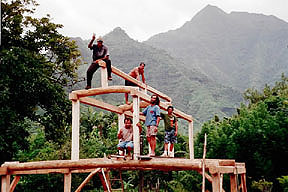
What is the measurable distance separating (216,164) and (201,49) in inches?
3309

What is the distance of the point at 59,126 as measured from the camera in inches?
707

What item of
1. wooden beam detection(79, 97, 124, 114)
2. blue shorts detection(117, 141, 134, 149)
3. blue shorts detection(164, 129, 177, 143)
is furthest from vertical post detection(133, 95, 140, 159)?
wooden beam detection(79, 97, 124, 114)

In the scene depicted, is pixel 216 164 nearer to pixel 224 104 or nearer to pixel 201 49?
pixel 224 104

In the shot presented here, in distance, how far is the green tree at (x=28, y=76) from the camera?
612 inches

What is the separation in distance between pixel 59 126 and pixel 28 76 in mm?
3120

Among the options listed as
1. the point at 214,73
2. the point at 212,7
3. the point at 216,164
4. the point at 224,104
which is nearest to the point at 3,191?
the point at 216,164

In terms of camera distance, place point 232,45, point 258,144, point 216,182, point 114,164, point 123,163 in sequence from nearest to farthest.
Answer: point 216,182 < point 123,163 < point 114,164 < point 258,144 < point 232,45

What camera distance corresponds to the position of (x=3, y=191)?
9.48 metres

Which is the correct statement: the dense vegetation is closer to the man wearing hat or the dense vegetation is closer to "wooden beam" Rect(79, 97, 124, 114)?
"wooden beam" Rect(79, 97, 124, 114)

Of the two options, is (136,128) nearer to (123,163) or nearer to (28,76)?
(123,163)

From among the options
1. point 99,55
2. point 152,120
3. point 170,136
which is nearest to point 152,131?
point 152,120

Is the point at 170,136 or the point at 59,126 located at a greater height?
the point at 59,126

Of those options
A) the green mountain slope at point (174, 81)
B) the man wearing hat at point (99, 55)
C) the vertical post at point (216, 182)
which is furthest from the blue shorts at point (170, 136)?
the green mountain slope at point (174, 81)

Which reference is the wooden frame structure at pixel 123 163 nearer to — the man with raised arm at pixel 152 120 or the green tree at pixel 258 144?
→ the man with raised arm at pixel 152 120
